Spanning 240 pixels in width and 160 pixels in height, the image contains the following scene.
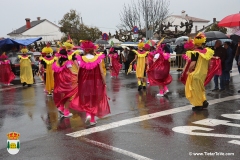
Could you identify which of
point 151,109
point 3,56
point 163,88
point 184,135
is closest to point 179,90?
point 163,88

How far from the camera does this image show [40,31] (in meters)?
65.6

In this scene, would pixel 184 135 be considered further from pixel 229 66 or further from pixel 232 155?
pixel 229 66

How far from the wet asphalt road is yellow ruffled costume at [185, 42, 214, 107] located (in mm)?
380

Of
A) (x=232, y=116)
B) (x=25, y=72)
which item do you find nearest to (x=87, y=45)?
(x=232, y=116)

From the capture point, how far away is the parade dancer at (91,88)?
24.5 feet

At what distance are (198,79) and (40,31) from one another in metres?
59.9

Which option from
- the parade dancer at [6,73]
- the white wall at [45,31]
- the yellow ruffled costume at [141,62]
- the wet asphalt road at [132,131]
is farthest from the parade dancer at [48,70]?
the white wall at [45,31]

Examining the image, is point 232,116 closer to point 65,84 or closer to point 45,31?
point 65,84

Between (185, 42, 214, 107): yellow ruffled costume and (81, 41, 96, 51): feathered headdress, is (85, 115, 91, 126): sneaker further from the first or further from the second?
(185, 42, 214, 107): yellow ruffled costume

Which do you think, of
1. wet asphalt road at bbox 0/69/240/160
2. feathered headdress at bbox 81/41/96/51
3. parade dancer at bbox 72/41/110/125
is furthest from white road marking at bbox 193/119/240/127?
feathered headdress at bbox 81/41/96/51

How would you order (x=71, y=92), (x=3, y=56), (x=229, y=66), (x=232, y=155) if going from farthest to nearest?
(x=3, y=56) → (x=229, y=66) → (x=71, y=92) → (x=232, y=155)

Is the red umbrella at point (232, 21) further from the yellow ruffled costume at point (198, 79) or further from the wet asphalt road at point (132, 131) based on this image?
the yellow ruffled costume at point (198, 79)

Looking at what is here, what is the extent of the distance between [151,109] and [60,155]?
Result: 398 centimetres

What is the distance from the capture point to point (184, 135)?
21.3ft
